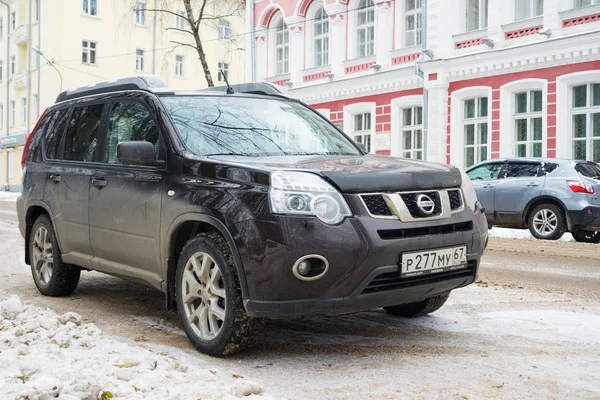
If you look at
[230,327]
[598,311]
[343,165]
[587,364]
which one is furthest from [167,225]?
[598,311]

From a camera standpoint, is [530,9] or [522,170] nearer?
[522,170]

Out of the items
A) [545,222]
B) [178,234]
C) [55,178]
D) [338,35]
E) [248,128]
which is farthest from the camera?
[338,35]

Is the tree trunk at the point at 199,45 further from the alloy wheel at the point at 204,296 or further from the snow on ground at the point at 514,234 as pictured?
the alloy wheel at the point at 204,296

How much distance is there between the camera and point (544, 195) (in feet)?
44.4

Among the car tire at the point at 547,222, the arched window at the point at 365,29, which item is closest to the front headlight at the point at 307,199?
the car tire at the point at 547,222

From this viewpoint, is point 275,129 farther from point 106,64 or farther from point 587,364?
point 106,64

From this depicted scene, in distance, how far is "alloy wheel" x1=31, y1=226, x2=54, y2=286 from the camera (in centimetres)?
666

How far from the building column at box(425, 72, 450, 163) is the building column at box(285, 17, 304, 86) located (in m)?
7.22

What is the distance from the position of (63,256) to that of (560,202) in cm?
963

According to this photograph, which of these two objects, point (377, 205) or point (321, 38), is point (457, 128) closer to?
point (321, 38)

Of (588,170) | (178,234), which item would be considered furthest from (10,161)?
(178,234)

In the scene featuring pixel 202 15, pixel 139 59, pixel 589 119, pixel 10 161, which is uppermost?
pixel 139 59

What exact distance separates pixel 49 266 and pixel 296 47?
22462 millimetres

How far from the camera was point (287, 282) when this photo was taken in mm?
4152
